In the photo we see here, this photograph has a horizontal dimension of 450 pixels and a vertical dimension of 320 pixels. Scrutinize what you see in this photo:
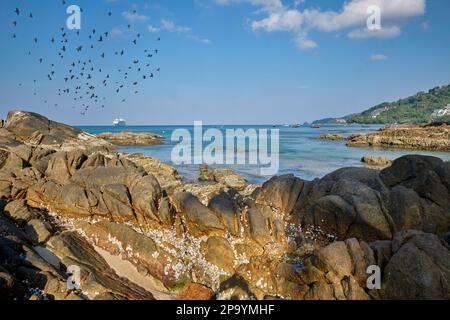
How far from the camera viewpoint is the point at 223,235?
13414 mm

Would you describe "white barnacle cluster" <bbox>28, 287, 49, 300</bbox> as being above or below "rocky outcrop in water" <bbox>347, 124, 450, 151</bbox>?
below

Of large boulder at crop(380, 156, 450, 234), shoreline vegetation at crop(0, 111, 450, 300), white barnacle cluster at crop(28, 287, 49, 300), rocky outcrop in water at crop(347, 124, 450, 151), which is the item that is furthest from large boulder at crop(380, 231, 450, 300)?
rocky outcrop in water at crop(347, 124, 450, 151)

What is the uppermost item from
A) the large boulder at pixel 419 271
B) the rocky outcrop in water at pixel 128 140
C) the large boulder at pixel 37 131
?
the large boulder at pixel 37 131

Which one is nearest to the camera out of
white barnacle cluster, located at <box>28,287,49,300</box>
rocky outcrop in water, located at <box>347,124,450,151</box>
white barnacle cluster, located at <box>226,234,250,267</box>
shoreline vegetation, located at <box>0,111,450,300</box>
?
white barnacle cluster, located at <box>28,287,49,300</box>

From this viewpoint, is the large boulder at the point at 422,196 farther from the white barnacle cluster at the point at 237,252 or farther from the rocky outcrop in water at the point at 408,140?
the rocky outcrop in water at the point at 408,140

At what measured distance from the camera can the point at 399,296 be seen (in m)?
8.43

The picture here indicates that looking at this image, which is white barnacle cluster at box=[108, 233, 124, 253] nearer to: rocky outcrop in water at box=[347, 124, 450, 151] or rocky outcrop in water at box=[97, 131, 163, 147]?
rocky outcrop in water at box=[97, 131, 163, 147]

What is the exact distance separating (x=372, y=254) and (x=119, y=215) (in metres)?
11.1

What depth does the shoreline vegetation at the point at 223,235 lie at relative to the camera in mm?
8906

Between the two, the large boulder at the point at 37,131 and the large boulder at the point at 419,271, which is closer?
the large boulder at the point at 419,271

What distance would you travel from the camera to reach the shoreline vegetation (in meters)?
8.91

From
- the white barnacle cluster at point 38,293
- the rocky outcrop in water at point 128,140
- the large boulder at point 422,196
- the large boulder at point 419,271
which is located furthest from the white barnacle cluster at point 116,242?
the rocky outcrop in water at point 128,140
